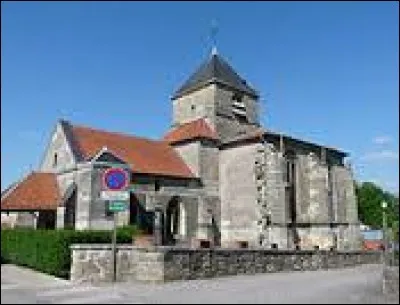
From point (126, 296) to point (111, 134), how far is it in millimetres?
23398

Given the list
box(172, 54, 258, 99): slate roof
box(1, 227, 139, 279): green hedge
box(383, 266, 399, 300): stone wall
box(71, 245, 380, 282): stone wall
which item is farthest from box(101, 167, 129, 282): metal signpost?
box(172, 54, 258, 99): slate roof

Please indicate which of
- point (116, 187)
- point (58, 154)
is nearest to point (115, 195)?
point (116, 187)

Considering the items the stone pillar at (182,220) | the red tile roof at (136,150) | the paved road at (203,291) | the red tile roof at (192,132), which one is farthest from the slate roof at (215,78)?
the paved road at (203,291)

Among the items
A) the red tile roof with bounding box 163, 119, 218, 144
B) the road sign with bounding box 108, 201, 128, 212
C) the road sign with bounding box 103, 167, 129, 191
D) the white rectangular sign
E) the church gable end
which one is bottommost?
the road sign with bounding box 108, 201, 128, 212

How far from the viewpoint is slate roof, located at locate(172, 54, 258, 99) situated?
41.1m

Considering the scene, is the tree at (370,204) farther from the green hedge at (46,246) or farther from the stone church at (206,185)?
the green hedge at (46,246)

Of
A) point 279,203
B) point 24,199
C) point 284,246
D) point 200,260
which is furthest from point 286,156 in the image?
point 200,260

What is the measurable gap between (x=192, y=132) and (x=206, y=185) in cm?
416

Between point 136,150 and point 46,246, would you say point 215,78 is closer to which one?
point 136,150

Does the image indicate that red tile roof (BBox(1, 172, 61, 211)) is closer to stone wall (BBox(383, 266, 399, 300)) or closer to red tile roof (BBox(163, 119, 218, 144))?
red tile roof (BBox(163, 119, 218, 144))

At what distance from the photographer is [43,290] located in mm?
14367

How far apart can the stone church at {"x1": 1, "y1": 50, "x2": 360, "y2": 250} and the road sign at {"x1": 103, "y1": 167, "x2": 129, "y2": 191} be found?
13.3 m

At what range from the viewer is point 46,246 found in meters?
18.7

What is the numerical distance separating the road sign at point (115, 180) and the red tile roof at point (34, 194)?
13.9 m
